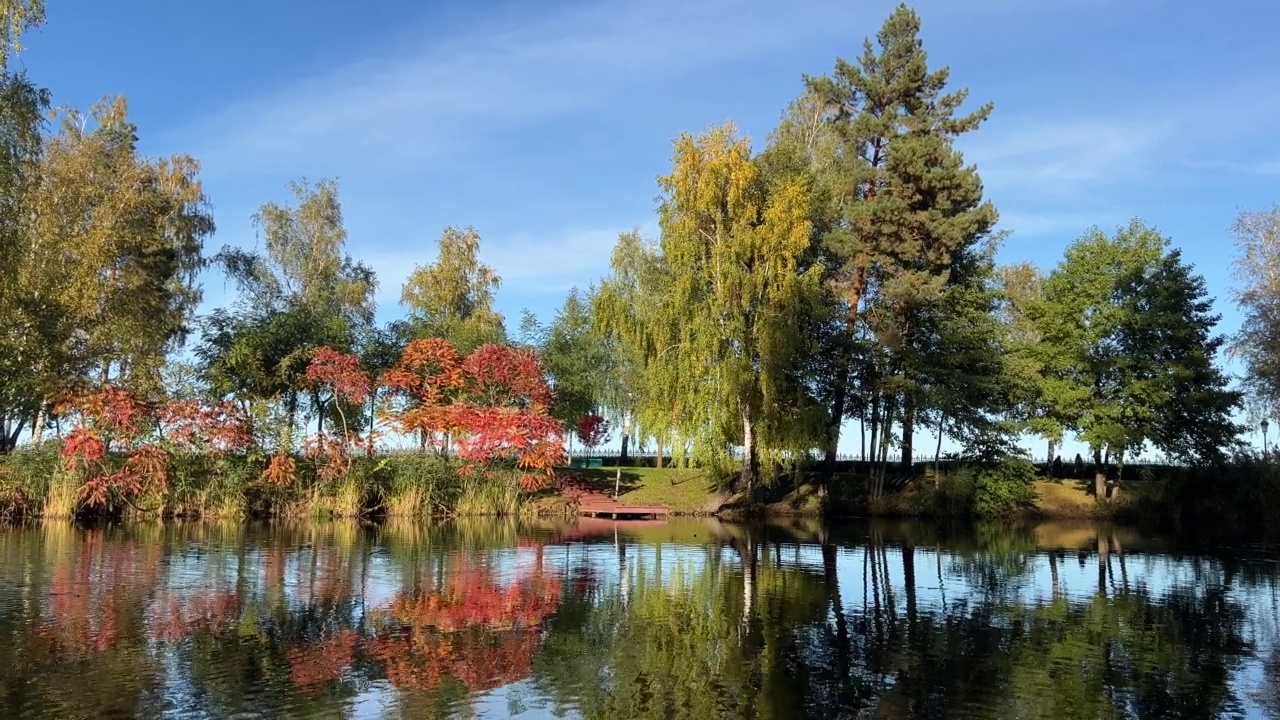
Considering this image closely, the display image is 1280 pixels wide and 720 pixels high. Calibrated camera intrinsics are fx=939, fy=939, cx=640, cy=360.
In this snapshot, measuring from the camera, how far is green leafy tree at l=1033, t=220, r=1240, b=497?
4072cm

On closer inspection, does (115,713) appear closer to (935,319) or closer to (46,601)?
(46,601)

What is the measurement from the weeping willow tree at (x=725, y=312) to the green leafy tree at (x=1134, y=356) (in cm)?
1310

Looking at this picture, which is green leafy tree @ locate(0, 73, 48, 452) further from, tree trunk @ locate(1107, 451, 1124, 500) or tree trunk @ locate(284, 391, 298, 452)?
tree trunk @ locate(1107, 451, 1124, 500)

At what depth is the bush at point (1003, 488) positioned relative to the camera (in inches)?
1620

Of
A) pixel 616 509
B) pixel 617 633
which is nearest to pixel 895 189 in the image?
pixel 616 509

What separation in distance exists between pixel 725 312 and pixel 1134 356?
1906 centimetres

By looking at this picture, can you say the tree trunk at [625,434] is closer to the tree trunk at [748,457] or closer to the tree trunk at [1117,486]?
the tree trunk at [748,457]

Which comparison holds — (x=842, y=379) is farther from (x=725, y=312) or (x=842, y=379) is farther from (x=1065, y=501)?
(x=1065, y=501)

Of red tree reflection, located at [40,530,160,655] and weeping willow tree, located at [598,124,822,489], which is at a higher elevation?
weeping willow tree, located at [598,124,822,489]

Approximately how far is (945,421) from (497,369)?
20125mm

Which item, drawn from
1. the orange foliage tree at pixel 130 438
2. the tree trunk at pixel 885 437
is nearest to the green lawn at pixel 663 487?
the tree trunk at pixel 885 437

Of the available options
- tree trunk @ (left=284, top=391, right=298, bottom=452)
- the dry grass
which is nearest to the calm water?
tree trunk @ (left=284, top=391, right=298, bottom=452)

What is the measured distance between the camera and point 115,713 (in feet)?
29.9

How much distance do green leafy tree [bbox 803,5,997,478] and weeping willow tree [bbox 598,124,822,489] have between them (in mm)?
3905
